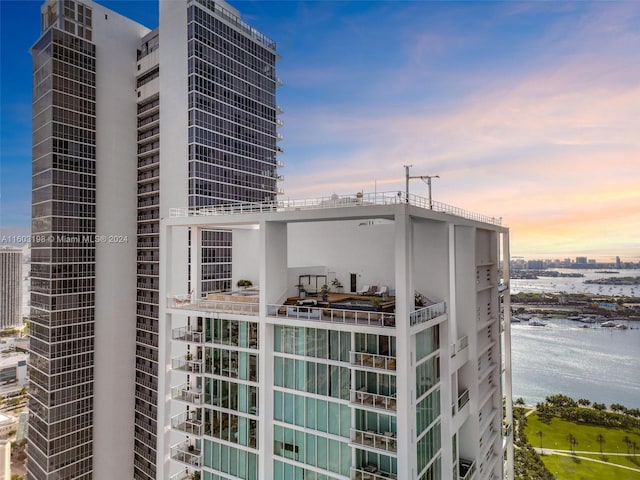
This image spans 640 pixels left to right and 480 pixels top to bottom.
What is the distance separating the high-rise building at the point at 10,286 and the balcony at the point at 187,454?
32.9 meters

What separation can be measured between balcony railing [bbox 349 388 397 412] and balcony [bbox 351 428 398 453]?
41.7 inches

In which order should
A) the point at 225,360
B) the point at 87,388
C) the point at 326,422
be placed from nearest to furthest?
the point at 326,422, the point at 225,360, the point at 87,388

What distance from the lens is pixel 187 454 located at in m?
18.5

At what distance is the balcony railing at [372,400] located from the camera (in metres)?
13.3

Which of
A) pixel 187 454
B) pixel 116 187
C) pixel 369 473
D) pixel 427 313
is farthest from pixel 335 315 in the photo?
pixel 116 187

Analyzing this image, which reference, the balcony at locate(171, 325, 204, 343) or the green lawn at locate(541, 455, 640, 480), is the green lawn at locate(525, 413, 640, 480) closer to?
the green lawn at locate(541, 455, 640, 480)

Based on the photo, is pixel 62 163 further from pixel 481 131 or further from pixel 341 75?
pixel 481 131

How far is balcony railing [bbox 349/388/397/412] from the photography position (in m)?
13.3

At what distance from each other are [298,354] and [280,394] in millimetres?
2046

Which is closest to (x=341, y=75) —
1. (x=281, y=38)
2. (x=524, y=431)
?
(x=281, y=38)

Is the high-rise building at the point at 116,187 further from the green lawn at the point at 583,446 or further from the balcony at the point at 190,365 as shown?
the green lawn at the point at 583,446

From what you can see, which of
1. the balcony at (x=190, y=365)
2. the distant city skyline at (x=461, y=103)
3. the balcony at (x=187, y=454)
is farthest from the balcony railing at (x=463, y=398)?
the balcony at (x=187, y=454)

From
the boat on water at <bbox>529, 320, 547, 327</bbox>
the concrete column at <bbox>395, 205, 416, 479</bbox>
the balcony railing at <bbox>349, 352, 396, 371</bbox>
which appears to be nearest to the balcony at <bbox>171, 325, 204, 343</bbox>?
the balcony railing at <bbox>349, 352, 396, 371</bbox>

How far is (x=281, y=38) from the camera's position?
1861 inches
